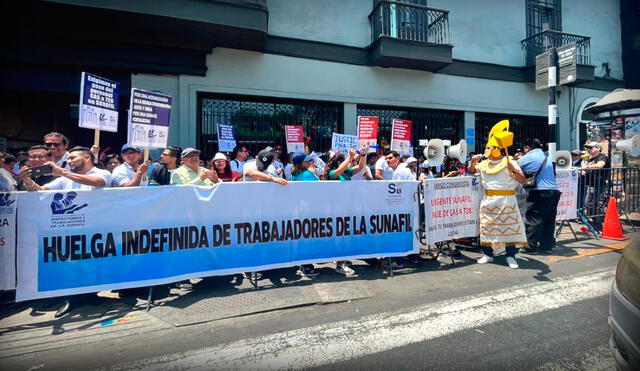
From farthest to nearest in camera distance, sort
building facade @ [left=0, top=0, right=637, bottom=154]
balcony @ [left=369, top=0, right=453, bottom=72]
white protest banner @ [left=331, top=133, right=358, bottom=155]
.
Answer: balcony @ [left=369, top=0, right=453, bottom=72]
white protest banner @ [left=331, top=133, right=358, bottom=155]
building facade @ [left=0, top=0, right=637, bottom=154]

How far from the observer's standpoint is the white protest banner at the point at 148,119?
4.52m

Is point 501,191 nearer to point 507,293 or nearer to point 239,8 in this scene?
point 507,293

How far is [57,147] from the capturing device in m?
4.50

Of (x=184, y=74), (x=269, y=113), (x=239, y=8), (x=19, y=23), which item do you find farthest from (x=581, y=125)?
(x=19, y=23)

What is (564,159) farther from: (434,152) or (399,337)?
(399,337)

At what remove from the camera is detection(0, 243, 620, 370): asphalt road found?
105 inches

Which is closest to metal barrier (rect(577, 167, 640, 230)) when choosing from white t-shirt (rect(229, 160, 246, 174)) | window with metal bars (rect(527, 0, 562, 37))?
window with metal bars (rect(527, 0, 562, 37))

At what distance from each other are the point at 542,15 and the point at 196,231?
50.9ft

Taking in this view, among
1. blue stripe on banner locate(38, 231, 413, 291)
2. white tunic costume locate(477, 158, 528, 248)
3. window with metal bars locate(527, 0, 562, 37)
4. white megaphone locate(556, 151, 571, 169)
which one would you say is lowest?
blue stripe on banner locate(38, 231, 413, 291)

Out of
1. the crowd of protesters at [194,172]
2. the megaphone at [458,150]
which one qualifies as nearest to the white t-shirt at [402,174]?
the crowd of protesters at [194,172]

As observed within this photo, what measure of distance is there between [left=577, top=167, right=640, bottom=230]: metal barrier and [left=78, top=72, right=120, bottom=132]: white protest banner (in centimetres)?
955

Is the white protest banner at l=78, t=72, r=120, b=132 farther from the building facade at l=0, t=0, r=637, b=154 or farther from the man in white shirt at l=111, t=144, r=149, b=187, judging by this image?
the building facade at l=0, t=0, r=637, b=154

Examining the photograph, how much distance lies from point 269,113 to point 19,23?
18.9 ft

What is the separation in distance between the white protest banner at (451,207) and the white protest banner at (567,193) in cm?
266
